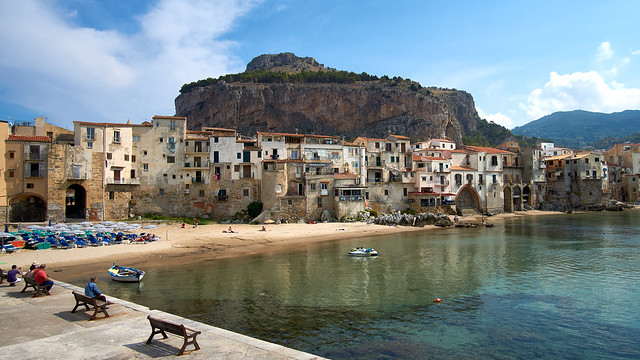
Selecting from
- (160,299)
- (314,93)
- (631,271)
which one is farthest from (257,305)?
(314,93)

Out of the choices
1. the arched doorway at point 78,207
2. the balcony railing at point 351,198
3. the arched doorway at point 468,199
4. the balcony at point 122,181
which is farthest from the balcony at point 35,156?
the arched doorway at point 468,199

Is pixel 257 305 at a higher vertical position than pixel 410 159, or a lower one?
lower

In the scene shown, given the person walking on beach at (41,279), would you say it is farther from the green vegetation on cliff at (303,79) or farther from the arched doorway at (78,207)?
the green vegetation on cliff at (303,79)

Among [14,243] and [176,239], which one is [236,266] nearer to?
[176,239]

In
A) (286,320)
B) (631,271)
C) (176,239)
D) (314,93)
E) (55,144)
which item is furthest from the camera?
(314,93)

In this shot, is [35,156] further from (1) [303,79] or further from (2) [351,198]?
(1) [303,79]

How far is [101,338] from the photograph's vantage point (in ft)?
36.4

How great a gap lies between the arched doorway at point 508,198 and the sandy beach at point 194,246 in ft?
93.6

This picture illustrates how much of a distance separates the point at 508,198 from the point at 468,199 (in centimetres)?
1023

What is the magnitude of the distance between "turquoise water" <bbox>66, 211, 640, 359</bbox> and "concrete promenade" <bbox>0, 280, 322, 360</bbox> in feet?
13.6

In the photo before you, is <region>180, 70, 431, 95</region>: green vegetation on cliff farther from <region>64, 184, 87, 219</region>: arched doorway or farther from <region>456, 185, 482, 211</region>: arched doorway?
<region>64, 184, 87, 219</region>: arched doorway

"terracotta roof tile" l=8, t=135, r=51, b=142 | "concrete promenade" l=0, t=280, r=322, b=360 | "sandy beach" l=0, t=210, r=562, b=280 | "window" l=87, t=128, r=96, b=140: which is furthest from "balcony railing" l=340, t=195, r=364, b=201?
"concrete promenade" l=0, t=280, r=322, b=360

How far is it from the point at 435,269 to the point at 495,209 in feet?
171

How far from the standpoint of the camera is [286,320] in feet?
56.9
